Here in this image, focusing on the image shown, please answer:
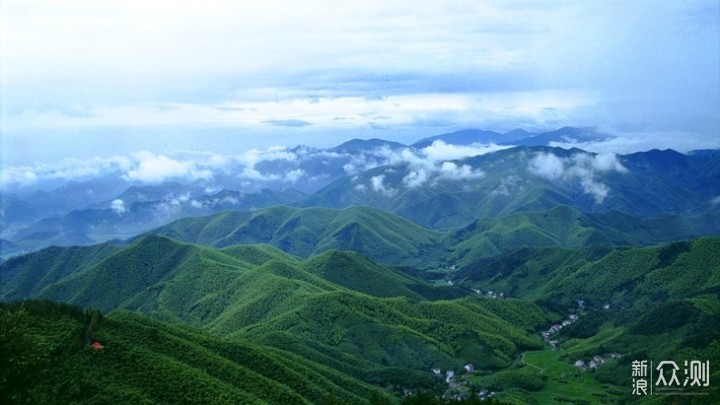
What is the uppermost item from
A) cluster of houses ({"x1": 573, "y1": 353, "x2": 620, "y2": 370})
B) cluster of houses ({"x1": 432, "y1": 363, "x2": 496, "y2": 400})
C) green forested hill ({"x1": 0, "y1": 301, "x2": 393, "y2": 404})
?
green forested hill ({"x1": 0, "y1": 301, "x2": 393, "y2": 404})

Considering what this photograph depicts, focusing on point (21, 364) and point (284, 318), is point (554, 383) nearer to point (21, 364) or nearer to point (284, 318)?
point (284, 318)

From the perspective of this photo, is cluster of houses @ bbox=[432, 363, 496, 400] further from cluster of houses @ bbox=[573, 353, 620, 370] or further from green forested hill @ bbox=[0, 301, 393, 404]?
green forested hill @ bbox=[0, 301, 393, 404]

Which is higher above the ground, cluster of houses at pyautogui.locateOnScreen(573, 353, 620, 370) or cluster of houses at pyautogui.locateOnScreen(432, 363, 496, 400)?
cluster of houses at pyautogui.locateOnScreen(432, 363, 496, 400)

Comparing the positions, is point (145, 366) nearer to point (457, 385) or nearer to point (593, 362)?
point (457, 385)

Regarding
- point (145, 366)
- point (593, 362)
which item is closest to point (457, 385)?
point (593, 362)

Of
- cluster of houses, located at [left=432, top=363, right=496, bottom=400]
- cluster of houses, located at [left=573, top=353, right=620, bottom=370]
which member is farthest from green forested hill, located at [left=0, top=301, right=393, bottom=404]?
cluster of houses, located at [left=573, top=353, right=620, bottom=370]

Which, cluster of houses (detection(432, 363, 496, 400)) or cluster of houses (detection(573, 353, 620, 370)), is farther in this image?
cluster of houses (detection(573, 353, 620, 370))

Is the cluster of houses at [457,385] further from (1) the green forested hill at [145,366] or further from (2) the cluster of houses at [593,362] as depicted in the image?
(1) the green forested hill at [145,366]

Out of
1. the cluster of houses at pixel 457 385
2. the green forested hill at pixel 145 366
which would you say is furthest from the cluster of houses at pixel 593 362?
the green forested hill at pixel 145 366

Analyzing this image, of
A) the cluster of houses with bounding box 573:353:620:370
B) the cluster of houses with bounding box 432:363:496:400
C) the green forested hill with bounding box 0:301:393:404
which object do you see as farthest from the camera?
the cluster of houses with bounding box 573:353:620:370
